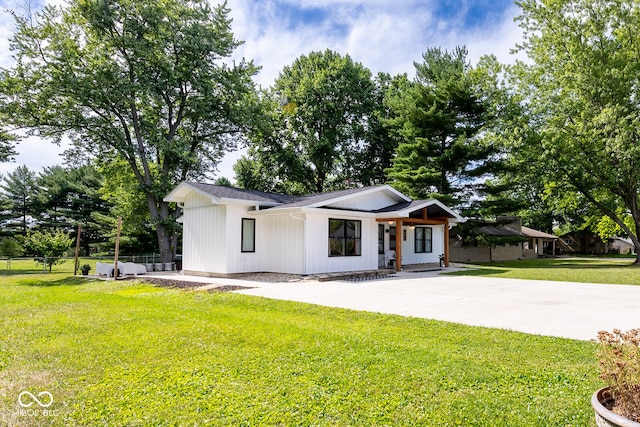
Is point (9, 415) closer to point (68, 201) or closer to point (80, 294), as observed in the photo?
point (80, 294)

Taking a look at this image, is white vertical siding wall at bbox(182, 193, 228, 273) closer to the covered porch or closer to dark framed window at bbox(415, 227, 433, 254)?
the covered porch

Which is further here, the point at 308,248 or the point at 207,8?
the point at 207,8

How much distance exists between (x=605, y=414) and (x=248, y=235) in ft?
A: 40.6

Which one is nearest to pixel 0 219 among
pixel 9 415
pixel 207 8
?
pixel 207 8

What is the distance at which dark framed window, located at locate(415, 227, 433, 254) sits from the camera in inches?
753

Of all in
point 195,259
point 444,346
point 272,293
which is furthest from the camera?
point 195,259

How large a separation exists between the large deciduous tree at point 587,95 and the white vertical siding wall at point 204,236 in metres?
16.6

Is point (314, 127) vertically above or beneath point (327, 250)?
above

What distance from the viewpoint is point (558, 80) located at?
2209cm

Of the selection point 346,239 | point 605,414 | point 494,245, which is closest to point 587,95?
point 494,245

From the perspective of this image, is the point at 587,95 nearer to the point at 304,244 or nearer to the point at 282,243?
the point at 304,244

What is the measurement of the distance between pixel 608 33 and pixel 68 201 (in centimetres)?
4526

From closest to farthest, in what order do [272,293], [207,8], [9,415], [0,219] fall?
[9,415]
[272,293]
[207,8]
[0,219]

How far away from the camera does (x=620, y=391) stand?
2.42 m
